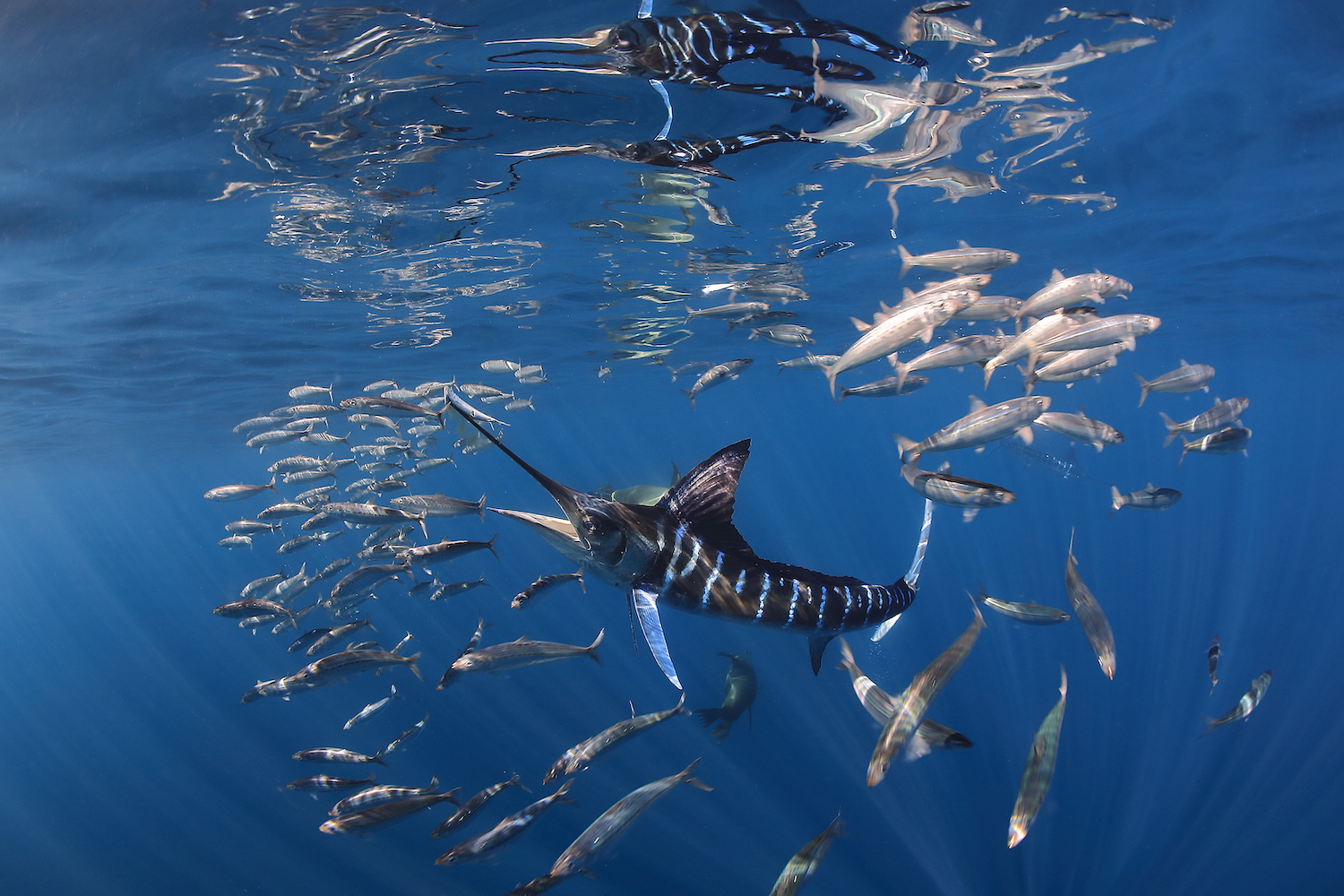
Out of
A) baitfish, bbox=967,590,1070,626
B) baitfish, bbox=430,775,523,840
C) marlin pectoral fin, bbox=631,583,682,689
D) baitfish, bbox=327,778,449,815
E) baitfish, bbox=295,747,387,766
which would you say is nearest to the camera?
marlin pectoral fin, bbox=631,583,682,689

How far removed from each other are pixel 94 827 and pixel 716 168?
107 feet

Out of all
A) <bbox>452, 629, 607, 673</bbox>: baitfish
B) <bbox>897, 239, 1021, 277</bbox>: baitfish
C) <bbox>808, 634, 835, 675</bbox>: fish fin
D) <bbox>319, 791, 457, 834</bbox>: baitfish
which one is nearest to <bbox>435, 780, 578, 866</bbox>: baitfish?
<bbox>319, 791, 457, 834</bbox>: baitfish

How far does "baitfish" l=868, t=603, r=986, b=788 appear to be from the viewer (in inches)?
136

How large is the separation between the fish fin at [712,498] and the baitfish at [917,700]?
5.31ft

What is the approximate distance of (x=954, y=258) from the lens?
6.53 m

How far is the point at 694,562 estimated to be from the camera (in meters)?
2.54

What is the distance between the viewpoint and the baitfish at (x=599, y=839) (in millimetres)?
4660

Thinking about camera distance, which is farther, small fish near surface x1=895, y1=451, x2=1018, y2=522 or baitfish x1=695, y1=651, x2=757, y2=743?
baitfish x1=695, y1=651, x2=757, y2=743

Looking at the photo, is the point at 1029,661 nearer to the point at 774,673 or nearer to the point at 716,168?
the point at 774,673

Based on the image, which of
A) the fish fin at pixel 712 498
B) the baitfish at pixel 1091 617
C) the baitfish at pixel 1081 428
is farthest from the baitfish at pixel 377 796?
the baitfish at pixel 1081 428

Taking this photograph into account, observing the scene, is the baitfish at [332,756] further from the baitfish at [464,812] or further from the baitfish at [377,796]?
the baitfish at [464,812]

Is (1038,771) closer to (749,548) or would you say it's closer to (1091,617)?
(1091,617)

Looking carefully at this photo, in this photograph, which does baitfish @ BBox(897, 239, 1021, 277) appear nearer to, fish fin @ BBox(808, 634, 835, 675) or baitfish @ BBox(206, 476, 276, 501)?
fish fin @ BBox(808, 634, 835, 675)

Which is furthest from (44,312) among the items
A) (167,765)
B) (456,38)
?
(167,765)
